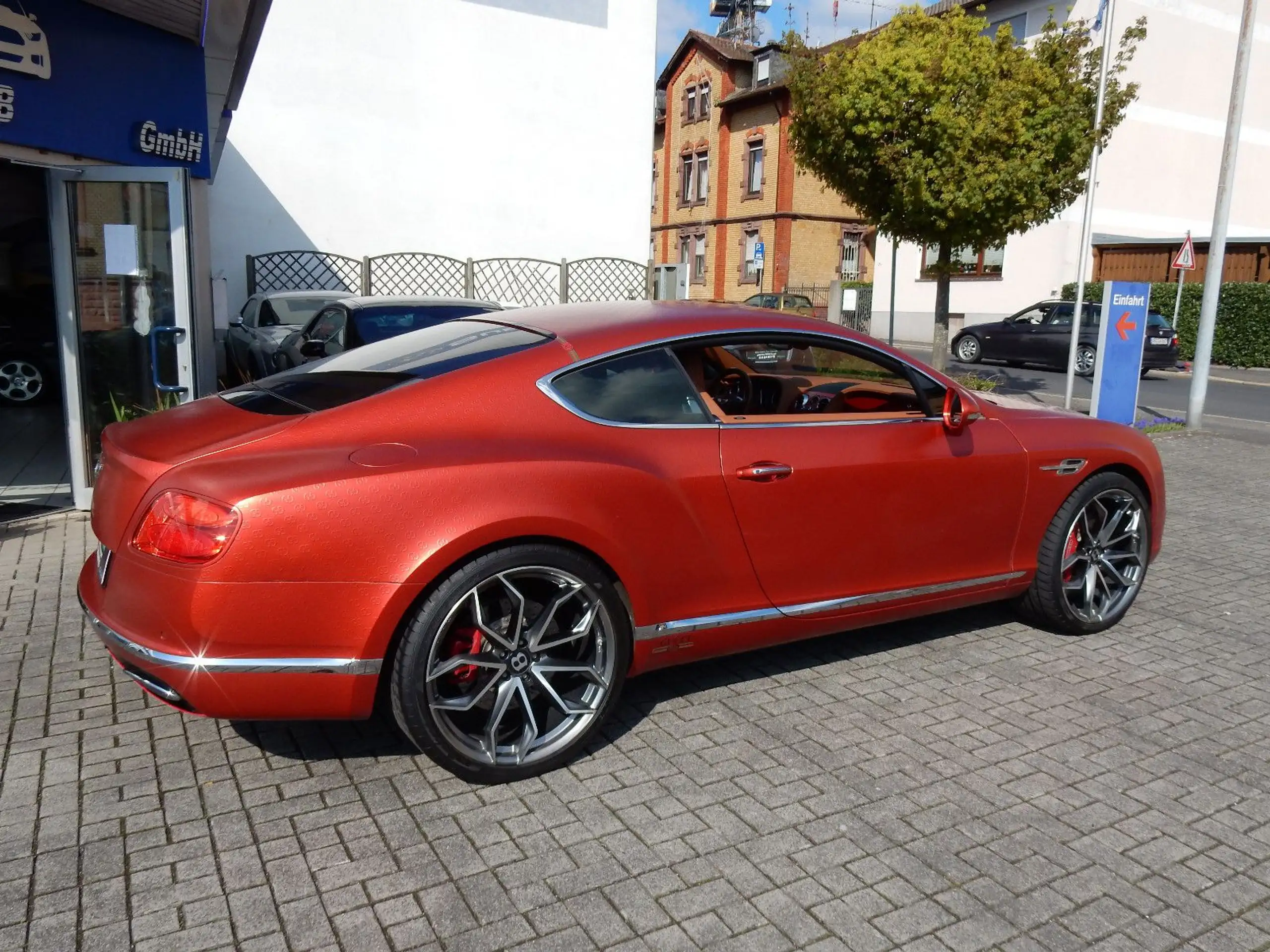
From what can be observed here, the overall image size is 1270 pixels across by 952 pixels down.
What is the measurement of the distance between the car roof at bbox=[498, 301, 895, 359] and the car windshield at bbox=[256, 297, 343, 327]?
902cm

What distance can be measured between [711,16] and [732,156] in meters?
14.8

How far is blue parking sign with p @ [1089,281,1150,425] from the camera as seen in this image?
11320mm

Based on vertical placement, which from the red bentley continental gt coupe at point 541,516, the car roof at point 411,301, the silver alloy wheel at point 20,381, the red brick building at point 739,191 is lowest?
the silver alloy wheel at point 20,381

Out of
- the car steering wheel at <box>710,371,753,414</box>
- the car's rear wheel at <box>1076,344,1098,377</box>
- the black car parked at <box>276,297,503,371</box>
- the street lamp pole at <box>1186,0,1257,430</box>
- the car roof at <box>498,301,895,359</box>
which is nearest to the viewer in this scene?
the car roof at <box>498,301,895,359</box>

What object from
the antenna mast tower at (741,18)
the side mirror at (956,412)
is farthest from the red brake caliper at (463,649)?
the antenna mast tower at (741,18)

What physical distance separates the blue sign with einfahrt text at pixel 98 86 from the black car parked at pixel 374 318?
69.1 inches

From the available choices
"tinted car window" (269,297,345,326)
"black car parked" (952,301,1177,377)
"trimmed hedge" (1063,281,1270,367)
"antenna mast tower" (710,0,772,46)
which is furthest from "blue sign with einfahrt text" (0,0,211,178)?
"antenna mast tower" (710,0,772,46)

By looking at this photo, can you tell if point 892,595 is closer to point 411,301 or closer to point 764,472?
point 764,472

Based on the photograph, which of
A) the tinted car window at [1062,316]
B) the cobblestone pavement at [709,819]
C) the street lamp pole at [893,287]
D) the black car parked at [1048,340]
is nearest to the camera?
the cobblestone pavement at [709,819]

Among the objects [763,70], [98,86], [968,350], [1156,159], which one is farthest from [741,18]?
[98,86]

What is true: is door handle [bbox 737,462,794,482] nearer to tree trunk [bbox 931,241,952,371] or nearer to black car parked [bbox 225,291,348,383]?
black car parked [bbox 225,291,348,383]

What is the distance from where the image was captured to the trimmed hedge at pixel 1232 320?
2347 centimetres

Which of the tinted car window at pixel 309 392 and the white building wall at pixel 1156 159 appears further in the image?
the white building wall at pixel 1156 159

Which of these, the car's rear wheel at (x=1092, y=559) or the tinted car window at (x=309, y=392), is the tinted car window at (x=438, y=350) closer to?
the tinted car window at (x=309, y=392)
